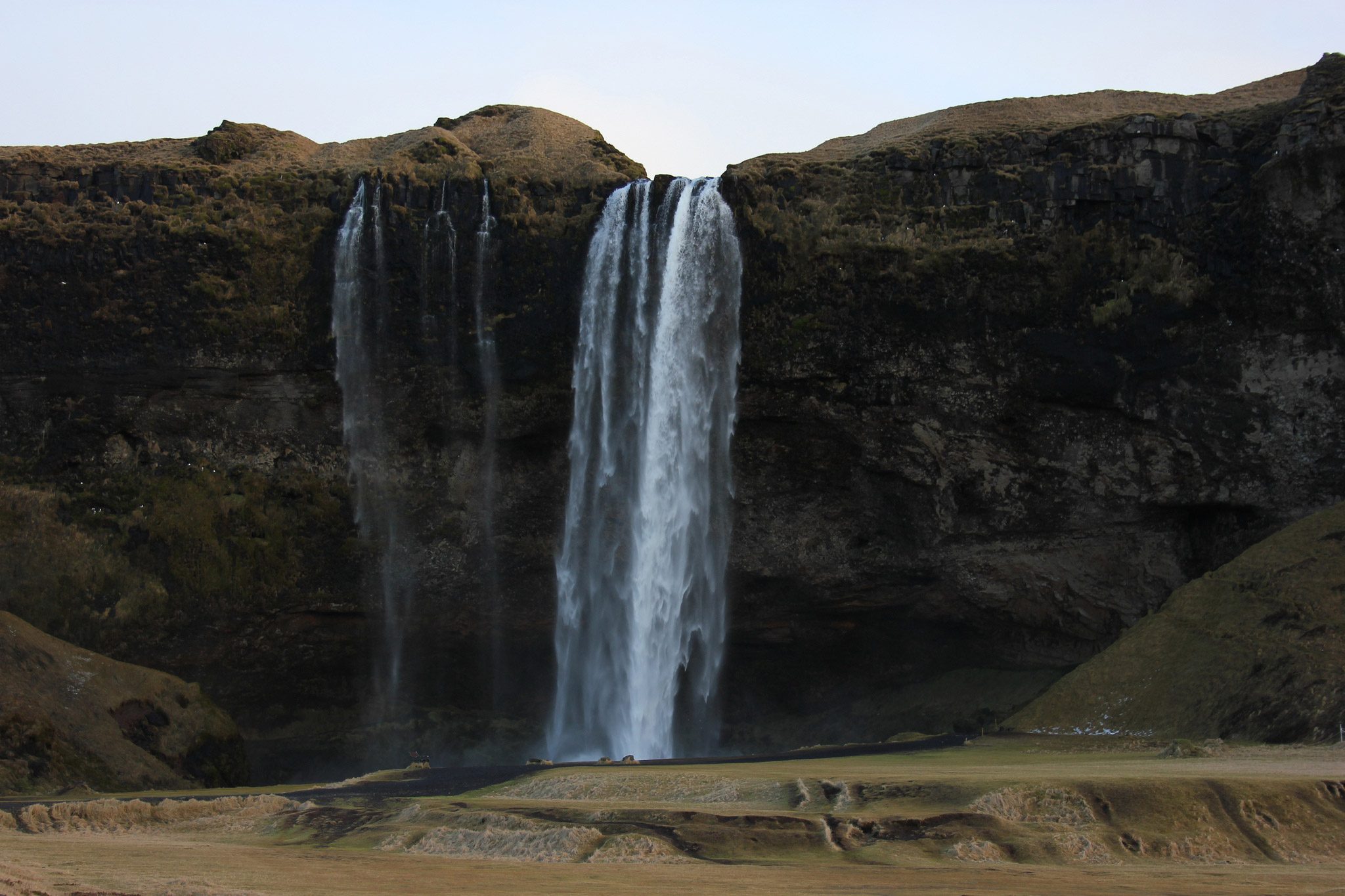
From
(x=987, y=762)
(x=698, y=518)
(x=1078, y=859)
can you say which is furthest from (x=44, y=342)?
(x=1078, y=859)

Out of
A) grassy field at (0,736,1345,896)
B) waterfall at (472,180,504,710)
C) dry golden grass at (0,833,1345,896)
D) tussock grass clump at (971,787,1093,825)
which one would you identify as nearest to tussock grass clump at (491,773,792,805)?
grassy field at (0,736,1345,896)

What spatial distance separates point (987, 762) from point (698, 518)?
1572cm

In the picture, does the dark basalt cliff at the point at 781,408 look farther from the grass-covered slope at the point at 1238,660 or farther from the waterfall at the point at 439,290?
the grass-covered slope at the point at 1238,660

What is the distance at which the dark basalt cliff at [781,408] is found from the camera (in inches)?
1321

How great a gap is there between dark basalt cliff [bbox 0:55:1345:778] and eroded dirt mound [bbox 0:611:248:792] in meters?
3.15

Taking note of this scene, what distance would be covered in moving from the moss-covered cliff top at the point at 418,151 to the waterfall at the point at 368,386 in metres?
2.31

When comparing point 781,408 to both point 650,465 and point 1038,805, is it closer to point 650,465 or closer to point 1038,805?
point 650,465

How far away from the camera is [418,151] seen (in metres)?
39.8

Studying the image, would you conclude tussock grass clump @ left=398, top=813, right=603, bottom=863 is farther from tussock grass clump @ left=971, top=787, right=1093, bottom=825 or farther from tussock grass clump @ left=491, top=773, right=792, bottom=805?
tussock grass clump @ left=971, top=787, right=1093, bottom=825

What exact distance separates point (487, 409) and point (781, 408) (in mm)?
8969

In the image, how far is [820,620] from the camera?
125 feet

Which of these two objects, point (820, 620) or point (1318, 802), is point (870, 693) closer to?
point (820, 620)

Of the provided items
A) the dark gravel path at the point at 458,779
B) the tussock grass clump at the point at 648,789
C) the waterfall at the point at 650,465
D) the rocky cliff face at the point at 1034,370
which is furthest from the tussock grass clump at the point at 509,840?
the rocky cliff face at the point at 1034,370

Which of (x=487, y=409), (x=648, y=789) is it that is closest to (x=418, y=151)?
(x=487, y=409)
